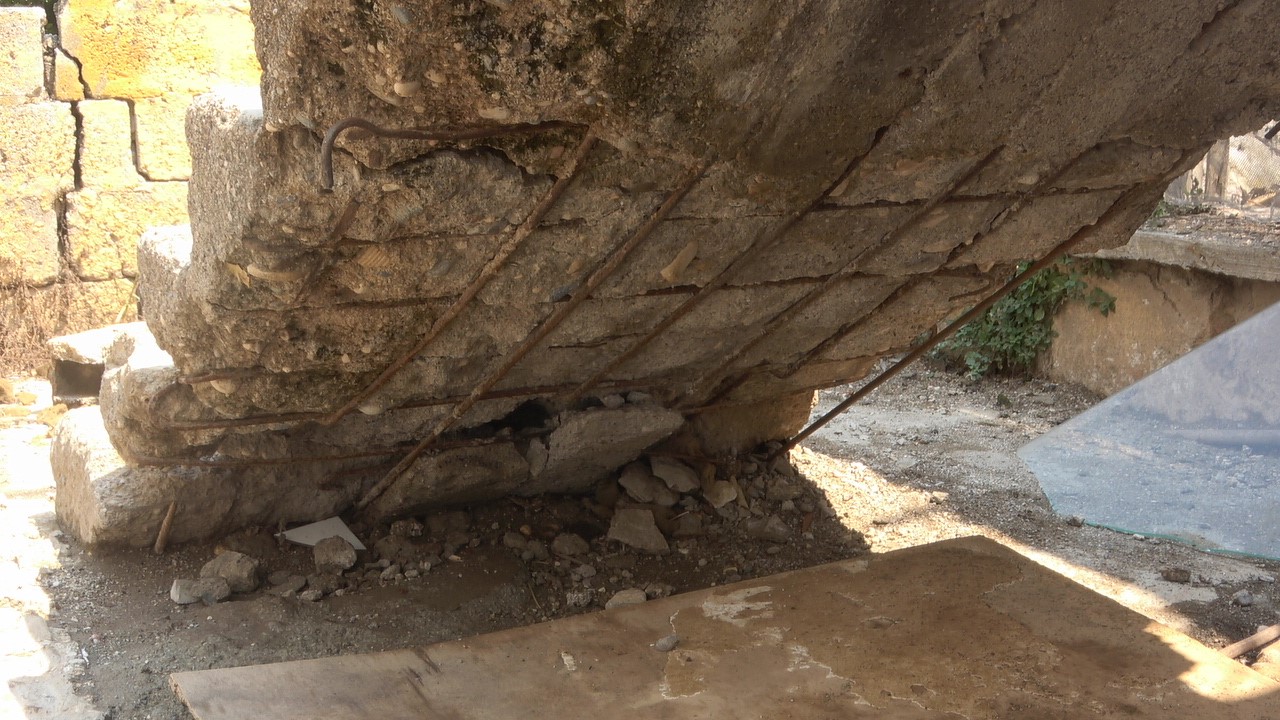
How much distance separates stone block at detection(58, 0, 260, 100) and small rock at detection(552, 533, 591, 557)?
3.72 meters

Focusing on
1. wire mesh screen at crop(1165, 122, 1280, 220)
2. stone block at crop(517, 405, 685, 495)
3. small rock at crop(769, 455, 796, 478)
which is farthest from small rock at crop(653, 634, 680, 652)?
wire mesh screen at crop(1165, 122, 1280, 220)

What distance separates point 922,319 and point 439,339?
5.44 ft

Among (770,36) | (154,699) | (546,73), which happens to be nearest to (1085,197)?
(770,36)

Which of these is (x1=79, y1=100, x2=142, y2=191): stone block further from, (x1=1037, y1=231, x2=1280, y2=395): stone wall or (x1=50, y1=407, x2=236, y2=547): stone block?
(x1=1037, y1=231, x2=1280, y2=395): stone wall

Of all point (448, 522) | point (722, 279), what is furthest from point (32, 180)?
point (722, 279)

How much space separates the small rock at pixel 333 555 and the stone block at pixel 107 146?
338 centimetres

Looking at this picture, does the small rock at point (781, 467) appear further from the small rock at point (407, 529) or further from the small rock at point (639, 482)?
the small rock at point (407, 529)

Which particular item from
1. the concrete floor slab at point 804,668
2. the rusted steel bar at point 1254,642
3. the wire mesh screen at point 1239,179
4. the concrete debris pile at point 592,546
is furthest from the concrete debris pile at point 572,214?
the wire mesh screen at point 1239,179

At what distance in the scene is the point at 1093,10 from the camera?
2055 mm

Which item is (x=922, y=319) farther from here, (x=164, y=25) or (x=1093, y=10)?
(x=164, y=25)

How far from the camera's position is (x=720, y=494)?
4.10 m

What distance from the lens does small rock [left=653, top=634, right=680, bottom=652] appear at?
255 centimetres

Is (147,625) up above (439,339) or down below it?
below

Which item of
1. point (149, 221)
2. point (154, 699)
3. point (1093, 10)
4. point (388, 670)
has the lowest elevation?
point (154, 699)
